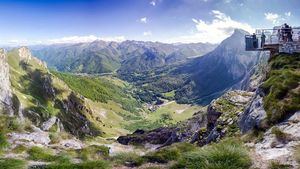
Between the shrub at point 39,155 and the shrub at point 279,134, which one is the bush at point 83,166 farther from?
the shrub at point 279,134

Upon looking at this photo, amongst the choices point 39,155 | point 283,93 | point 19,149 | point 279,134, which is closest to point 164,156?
point 279,134

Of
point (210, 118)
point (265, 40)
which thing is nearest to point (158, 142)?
point (210, 118)

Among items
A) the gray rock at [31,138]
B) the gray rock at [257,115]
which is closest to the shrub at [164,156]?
the gray rock at [257,115]

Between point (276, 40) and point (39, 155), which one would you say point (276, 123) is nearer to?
point (39, 155)

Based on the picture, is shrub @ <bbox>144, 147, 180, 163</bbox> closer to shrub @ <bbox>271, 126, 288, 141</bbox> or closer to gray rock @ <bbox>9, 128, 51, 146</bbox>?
shrub @ <bbox>271, 126, 288, 141</bbox>

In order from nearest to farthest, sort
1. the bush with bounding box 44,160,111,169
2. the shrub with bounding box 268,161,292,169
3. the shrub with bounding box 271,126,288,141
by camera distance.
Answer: the shrub with bounding box 268,161,292,169 < the bush with bounding box 44,160,111,169 < the shrub with bounding box 271,126,288,141

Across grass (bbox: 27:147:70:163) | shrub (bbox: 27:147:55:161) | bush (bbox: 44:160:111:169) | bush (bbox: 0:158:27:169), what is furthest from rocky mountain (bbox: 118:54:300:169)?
bush (bbox: 0:158:27:169)
